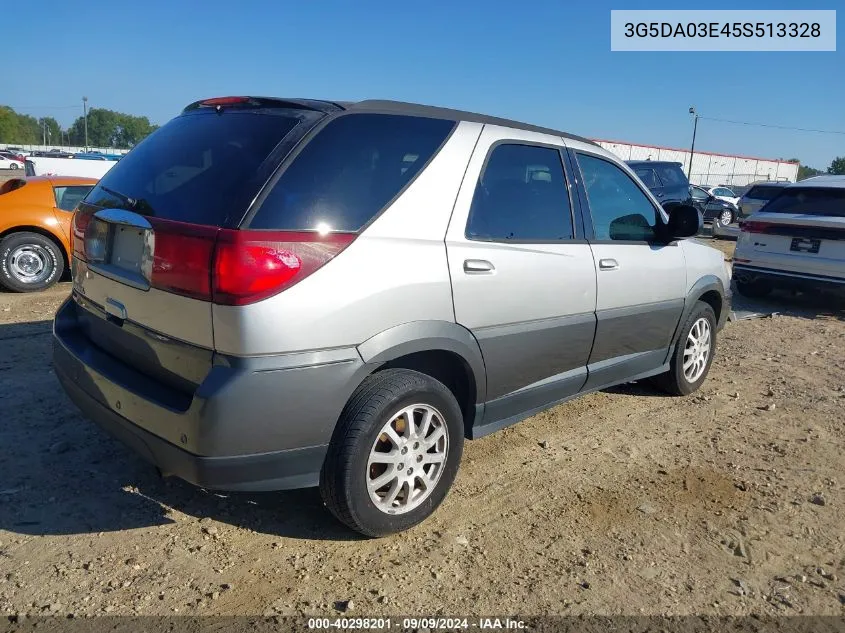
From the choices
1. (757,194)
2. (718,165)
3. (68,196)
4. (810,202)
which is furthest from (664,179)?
(718,165)

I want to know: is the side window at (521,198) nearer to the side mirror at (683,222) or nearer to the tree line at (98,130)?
the side mirror at (683,222)

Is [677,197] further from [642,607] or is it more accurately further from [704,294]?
[642,607]

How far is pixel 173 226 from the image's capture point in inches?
98.6

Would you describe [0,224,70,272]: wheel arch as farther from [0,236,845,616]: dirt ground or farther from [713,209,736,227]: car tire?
[713,209,736,227]: car tire

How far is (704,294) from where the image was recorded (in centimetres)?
499

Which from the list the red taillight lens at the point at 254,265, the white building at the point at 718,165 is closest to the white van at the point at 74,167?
the red taillight lens at the point at 254,265

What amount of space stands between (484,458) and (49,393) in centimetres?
292

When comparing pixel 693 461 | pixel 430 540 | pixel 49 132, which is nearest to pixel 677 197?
pixel 693 461

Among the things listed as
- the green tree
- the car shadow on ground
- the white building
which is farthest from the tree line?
the car shadow on ground

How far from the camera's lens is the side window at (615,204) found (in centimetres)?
394

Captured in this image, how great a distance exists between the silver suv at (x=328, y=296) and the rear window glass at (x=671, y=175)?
12.5 metres

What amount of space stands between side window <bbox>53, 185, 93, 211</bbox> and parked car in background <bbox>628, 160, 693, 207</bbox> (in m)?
11.1

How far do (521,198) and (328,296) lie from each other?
1416 millimetres

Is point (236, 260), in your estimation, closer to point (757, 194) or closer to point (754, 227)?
point (754, 227)
